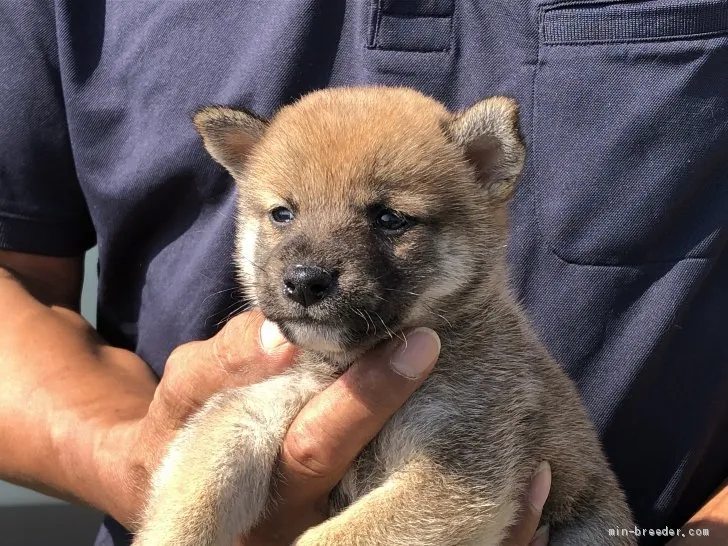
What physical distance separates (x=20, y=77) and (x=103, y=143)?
0.36 m

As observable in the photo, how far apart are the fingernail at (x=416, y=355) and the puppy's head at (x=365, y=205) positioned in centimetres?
7

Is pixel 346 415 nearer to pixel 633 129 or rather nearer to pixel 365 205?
pixel 365 205

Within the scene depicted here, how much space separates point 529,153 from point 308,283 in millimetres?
1016

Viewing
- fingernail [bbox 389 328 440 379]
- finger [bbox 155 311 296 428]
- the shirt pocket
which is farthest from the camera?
the shirt pocket

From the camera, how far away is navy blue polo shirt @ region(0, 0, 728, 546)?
213 cm

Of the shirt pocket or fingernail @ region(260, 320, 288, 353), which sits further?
the shirt pocket

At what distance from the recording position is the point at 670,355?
227cm

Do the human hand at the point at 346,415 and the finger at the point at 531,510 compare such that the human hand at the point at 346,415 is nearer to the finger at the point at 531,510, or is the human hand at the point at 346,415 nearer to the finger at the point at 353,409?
the finger at the point at 353,409

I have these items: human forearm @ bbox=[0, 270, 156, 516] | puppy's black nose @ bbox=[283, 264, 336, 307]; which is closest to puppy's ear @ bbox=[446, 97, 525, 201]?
puppy's black nose @ bbox=[283, 264, 336, 307]

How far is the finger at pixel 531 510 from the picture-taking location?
186 centimetres

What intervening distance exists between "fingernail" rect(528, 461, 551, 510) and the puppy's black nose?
31.9 inches

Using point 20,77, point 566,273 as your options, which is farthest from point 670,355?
point 20,77

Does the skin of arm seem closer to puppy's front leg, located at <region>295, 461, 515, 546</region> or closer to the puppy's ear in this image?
puppy's front leg, located at <region>295, 461, 515, 546</region>

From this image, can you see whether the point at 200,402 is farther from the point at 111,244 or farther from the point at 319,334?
the point at 111,244
